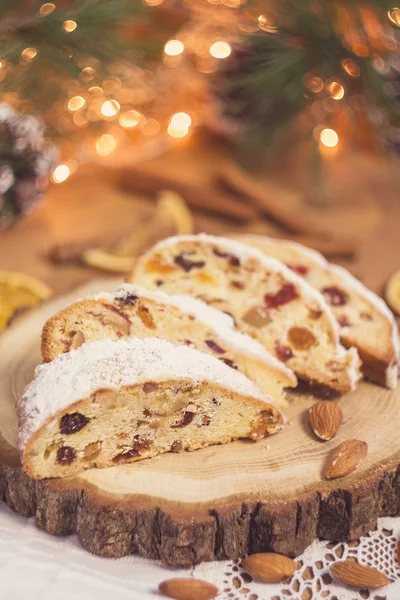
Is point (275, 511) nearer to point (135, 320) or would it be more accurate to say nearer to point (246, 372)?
point (246, 372)

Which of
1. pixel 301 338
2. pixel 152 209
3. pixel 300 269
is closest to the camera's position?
pixel 301 338

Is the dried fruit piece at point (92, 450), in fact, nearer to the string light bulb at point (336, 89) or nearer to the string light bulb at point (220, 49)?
the string light bulb at point (336, 89)

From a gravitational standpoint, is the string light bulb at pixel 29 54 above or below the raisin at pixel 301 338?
below

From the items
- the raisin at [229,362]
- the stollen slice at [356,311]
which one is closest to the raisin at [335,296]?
the stollen slice at [356,311]

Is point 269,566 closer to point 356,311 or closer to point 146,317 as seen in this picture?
point 146,317

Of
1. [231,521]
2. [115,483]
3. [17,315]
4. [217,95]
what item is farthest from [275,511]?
[217,95]

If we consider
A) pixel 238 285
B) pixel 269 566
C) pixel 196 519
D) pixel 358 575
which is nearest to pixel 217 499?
pixel 196 519
